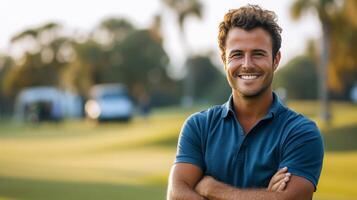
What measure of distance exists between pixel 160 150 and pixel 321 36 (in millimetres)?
11980

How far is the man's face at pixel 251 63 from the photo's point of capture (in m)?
4.09

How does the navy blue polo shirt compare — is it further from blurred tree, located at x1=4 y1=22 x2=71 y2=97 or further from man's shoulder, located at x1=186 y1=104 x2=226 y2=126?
blurred tree, located at x1=4 y1=22 x2=71 y2=97

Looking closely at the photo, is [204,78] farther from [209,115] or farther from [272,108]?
[272,108]

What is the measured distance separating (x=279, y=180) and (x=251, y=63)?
2.02 feet

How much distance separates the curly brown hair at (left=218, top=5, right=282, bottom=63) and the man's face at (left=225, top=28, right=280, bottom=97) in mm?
26

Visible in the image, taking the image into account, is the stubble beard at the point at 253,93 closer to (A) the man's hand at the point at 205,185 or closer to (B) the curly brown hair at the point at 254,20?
(B) the curly brown hair at the point at 254,20

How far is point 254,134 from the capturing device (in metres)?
4.09

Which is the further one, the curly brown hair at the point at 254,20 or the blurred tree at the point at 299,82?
the blurred tree at the point at 299,82

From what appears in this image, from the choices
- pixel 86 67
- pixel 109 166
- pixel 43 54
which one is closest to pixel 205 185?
pixel 109 166

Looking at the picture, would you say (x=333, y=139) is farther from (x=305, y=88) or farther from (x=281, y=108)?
(x=305, y=88)

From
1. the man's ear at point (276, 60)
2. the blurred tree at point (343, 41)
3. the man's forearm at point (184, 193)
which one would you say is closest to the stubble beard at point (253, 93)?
the man's ear at point (276, 60)

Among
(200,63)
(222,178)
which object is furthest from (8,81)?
(222,178)

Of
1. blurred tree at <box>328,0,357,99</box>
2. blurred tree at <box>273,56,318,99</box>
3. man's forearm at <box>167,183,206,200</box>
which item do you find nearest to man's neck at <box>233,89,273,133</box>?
man's forearm at <box>167,183,206,200</box>

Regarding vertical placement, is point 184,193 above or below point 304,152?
below
